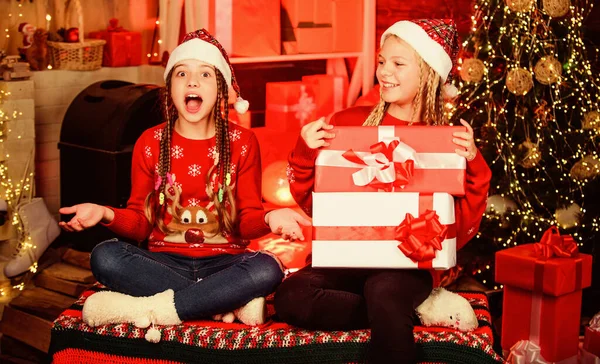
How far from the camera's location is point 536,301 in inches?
158

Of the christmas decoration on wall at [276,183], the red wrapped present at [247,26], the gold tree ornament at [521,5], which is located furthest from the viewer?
the christmas decoration on wall at [276,183]

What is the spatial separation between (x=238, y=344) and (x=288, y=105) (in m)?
2.49

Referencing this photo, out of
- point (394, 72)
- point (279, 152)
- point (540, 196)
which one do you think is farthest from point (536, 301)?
point (279, 152)

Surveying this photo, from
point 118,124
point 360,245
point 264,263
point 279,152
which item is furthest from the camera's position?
point 279,152

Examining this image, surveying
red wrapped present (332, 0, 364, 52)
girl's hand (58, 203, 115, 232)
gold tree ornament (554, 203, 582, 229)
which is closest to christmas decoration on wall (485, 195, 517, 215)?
gold tree ornament (554, 203, 582, 229)

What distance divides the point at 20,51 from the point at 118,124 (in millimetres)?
773

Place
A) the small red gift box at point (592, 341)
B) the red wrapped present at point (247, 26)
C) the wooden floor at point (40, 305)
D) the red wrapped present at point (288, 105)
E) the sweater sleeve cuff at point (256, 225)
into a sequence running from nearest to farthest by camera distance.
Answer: the sweater sleeve cuff at point (256, 225), the small red gift box at point (592, 341), the wooden floor at point (40, 305), the red wrapped present at point (247, 26), the red wrapped present at point (288, 105)

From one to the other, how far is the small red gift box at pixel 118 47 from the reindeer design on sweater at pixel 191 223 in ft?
6.94

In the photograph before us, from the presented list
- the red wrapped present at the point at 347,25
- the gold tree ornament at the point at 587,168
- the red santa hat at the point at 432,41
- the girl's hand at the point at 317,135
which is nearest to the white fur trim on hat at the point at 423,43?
the red santa hat at the point at 432,41

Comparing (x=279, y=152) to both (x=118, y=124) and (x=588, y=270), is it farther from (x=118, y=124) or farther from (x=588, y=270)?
(x=588, y=270)

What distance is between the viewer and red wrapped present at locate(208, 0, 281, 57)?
16.3 ft

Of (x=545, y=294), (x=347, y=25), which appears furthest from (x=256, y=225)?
(x=347, y=25)

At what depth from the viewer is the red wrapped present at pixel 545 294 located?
396 centimetres

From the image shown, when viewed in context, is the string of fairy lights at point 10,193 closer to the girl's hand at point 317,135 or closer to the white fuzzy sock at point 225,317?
the white fuzzy sock at point 225,317
